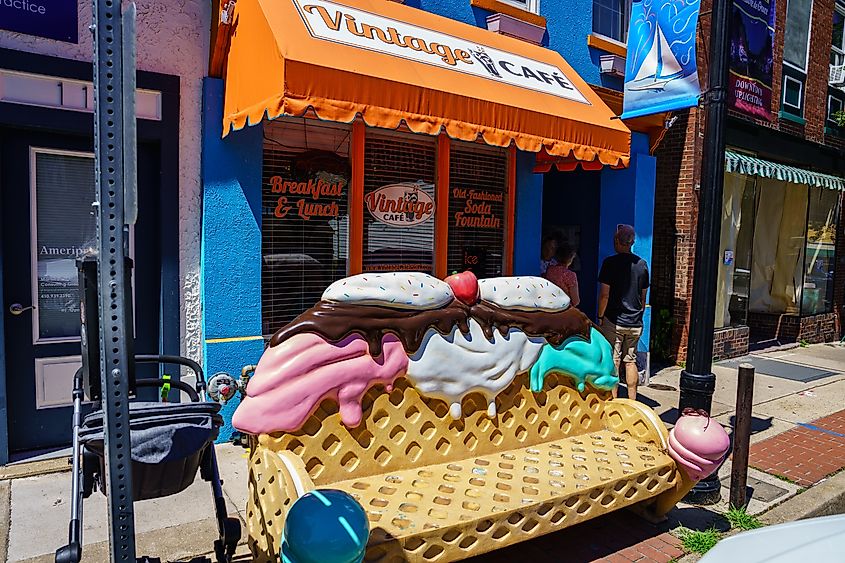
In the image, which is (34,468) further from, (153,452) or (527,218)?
(527,218)

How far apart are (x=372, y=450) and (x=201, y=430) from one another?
3.33ft

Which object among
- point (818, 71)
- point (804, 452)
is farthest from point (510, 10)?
point (818, 71)

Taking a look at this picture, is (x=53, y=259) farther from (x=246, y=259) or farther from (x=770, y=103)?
(x=770, y=103)

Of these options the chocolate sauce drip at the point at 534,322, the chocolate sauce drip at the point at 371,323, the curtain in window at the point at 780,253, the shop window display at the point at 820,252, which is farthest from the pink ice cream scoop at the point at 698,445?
the shop window display at the point at 820,252

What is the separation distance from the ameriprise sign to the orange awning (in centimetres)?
112

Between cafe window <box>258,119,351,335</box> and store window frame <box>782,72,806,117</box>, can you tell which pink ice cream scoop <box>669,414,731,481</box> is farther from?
store window frame <box>782,72,806,117</box>

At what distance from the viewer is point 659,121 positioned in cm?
817

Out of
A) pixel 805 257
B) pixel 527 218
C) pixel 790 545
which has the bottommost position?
pixel 790 545

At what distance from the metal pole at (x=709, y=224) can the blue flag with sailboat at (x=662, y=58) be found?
19.6 inches

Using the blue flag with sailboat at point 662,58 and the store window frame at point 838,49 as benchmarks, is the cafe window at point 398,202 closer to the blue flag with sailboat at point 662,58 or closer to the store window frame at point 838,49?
the blue flag with sailboat at point 662,58

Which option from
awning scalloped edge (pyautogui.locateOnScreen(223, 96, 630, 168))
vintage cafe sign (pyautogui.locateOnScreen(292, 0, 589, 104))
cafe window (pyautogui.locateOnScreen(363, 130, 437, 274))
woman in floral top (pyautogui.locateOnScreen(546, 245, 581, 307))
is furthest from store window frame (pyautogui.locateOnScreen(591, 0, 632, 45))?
cafe window (pyautogui.locateOnScreen(363, 130, 437, 274))

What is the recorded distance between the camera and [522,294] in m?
4.22

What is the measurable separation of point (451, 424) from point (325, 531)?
1.48 meters

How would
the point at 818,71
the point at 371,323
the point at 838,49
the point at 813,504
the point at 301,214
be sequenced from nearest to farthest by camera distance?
the point at 371,323
the point at 813,504
the point at 301,214
the point at 818,71
the point at 838,49
